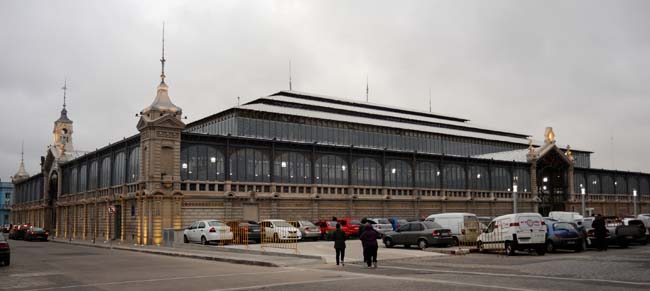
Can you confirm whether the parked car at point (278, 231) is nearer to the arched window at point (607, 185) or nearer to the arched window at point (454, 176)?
the arched window at point (454, 176)

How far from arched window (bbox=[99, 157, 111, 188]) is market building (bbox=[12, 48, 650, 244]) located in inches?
7.6

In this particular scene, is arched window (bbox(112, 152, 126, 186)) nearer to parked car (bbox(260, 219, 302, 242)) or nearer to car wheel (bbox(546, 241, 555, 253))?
parked car (bbox(260, 219, 302, 242))

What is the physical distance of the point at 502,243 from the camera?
98.9 ft

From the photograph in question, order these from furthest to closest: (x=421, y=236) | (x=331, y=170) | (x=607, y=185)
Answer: (x=607, y=185)
(x=331, y=170)
(x=421, y=236)

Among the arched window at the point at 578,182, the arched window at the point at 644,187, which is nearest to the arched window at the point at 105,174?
the arched window at the point at 578,182

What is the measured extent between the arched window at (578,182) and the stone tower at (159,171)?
2147 inches

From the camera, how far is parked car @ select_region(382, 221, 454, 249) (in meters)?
33.6

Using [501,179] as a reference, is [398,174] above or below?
above

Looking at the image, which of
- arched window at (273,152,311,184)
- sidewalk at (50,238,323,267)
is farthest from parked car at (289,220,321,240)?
sidewalk at (50,238,323,267)

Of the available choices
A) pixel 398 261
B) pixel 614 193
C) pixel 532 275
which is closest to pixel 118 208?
pixel 398 261

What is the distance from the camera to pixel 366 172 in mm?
57469

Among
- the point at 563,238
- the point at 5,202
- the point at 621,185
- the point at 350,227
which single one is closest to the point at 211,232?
the point at 350,227

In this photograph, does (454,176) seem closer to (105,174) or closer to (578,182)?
(578,182)

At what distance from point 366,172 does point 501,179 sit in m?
21.8
